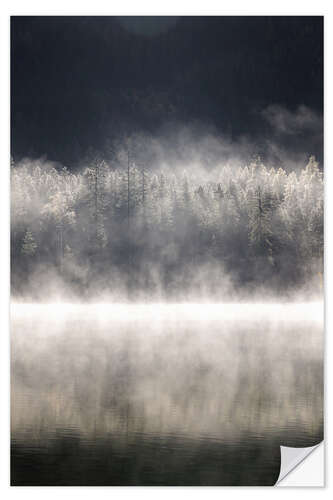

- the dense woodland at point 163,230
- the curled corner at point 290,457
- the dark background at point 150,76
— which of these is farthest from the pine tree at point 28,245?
the curled corner at point 290,457

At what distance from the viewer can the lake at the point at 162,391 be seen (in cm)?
366

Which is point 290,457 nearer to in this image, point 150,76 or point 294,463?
point 294,463

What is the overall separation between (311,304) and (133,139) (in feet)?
5.06

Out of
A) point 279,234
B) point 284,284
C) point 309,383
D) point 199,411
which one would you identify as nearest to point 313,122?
point 279,234

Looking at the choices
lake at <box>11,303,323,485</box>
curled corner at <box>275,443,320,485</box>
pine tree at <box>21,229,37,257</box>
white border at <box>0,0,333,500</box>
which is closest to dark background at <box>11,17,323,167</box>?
white border at <box>0,0,333,500</box>

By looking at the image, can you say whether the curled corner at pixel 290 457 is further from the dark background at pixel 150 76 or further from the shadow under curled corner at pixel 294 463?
the dark background at pixel 150 76

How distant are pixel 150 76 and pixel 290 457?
253cm

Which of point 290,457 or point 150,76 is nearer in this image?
point 290,457

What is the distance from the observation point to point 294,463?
3688 millimetres

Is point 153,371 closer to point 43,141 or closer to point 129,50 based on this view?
point 43,141

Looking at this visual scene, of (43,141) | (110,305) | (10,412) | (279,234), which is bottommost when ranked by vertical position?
(10,412)

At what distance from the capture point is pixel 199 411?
3760mm

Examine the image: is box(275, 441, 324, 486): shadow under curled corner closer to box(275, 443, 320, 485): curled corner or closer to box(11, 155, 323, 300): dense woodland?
box(275, 443, 320, 485): curled corner
